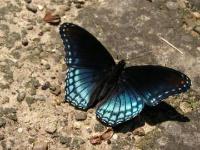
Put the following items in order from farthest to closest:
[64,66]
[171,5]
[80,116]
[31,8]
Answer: [171,5], [31,8], [64,66], [80,116]

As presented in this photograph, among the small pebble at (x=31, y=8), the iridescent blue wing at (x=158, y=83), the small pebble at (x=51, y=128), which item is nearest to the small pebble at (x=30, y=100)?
the small pebble at (x=51, y=128)

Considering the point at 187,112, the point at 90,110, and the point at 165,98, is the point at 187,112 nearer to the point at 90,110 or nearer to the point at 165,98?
the point at 165,98

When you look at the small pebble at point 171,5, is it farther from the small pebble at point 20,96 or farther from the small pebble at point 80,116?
the small pebble at point 20,96

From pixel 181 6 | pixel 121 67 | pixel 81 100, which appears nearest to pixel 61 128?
pixel 81 100

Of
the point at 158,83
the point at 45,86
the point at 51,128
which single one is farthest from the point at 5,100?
the point at 158,83

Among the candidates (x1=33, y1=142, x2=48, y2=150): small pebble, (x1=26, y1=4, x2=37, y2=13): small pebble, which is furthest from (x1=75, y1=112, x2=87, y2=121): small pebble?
(x1=26, y1=4, x2=37, y2=13): small pebble

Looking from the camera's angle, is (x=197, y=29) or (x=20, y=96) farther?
(x=197, y=29)

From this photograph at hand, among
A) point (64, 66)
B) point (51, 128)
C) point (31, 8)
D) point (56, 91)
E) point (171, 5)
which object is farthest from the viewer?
point (171, 5)

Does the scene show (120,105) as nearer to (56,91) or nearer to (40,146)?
(56,91)
